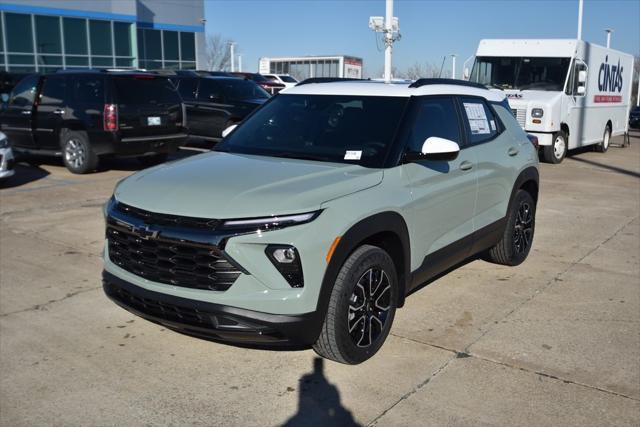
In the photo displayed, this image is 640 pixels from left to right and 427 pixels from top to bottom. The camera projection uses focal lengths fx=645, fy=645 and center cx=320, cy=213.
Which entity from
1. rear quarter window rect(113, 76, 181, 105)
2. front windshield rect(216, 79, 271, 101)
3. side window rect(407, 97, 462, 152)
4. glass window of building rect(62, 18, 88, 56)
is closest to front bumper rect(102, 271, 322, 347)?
side window rect(407, 97, 462, 152)

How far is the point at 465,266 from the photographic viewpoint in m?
6.36

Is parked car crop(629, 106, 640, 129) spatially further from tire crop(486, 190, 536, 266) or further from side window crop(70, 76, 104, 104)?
tire crop(486, 190, 536, 266)

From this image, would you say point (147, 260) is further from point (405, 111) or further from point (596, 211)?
point (596, 211)

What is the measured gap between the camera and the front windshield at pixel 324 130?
4.51 m

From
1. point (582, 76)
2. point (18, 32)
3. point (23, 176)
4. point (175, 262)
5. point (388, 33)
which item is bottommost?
point (23, 176)

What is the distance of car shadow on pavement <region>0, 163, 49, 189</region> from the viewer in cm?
1086

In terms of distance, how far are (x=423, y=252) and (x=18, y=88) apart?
1069cm

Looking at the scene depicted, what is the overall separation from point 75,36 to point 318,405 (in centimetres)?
3417

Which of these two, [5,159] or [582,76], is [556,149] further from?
[5,159]

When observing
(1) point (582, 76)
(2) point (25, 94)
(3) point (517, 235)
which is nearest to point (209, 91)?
(2) point (25, 94)

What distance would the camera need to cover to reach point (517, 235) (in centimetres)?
625

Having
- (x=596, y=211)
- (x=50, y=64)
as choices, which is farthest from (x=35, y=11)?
(x=596, y=211)

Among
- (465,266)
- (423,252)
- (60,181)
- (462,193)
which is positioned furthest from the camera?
(60,181)

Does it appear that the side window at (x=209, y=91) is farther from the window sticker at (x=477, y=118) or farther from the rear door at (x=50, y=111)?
the window sticker at (x=477, y=118)
